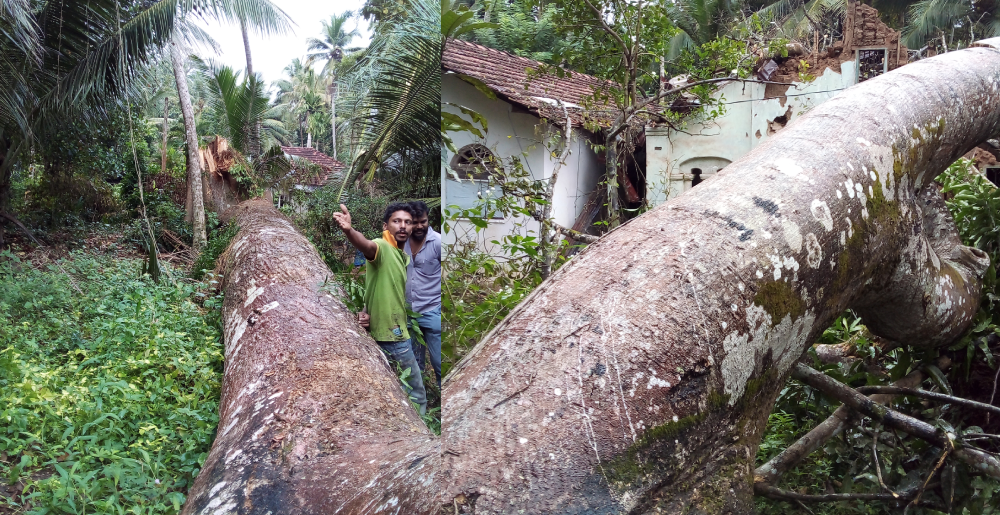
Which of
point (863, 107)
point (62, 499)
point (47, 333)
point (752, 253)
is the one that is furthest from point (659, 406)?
point (47, 333)

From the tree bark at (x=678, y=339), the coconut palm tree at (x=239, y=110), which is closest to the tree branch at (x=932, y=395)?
the tree bark at (x=678, y=339)

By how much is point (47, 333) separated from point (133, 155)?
3.52 feet

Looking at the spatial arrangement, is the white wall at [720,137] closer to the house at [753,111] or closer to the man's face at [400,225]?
the house at [753,111]

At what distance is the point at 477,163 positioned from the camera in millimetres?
823

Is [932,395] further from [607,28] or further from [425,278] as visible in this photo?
[425,278]

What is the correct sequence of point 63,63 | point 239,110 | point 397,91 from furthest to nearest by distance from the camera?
point 63,63, point 239,110, point 397,91

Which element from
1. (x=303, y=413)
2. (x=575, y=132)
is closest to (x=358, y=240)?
(x=575, y=132)

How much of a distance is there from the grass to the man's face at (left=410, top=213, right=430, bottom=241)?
1271 mm

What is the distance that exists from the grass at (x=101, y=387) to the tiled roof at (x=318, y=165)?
0.90 meters

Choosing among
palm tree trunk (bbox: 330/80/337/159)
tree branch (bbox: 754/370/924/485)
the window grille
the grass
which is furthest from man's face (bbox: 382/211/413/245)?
the window grille

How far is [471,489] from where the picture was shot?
62 centimetres

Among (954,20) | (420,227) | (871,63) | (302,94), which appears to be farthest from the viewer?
(954,20)

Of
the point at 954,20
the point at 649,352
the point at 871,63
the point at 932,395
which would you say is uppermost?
the point at 954,20

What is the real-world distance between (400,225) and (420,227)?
71 millimetres
